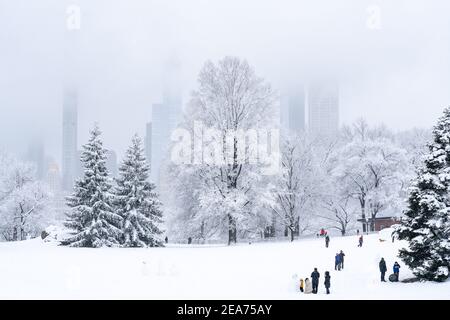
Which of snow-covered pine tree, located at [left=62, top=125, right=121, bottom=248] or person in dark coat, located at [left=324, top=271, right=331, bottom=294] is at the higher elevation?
snow-covered pine tree, located at [left=62, top=125, right=121, bottom=248]

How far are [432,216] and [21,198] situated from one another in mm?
49151

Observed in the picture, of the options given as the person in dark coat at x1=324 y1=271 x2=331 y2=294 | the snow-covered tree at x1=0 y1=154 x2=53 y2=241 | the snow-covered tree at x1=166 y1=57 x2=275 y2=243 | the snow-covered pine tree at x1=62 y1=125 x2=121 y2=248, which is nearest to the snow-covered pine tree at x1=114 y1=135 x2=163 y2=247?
the snow-covered pine tree at x1=62 y1=125 x2=121 y2=248

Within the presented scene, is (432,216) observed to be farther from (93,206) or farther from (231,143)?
(93,206)

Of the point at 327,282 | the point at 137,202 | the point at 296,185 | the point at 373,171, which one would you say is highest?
the point at 373,171

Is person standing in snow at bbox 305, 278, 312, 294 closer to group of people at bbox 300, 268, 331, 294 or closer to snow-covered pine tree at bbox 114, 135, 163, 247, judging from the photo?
group of people at bbox 300, 268, 331, 294

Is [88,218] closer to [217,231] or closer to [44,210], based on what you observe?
[217,231]

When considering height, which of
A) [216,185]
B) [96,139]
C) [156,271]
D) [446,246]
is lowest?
[156,271]

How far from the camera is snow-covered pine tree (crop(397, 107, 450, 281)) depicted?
2102 cm

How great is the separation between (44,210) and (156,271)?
43944mm

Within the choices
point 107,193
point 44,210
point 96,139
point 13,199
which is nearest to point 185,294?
point 107,193

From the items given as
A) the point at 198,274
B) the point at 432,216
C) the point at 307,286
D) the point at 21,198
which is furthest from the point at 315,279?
the point at 21,198

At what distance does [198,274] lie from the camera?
23656mm

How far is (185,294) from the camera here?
60.3ft

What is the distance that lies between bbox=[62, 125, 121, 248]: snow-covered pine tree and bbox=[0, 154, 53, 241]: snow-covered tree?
23.6 m
